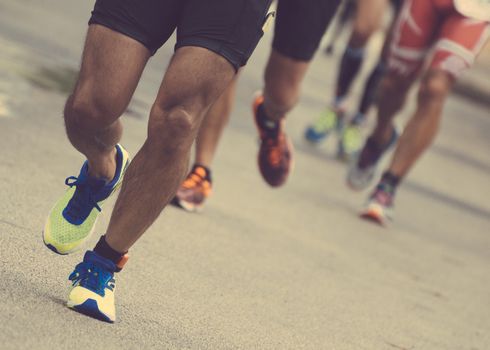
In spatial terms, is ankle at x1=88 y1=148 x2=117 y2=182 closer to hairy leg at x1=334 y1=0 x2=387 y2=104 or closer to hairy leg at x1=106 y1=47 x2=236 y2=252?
hairy leg at x1=106 y1=47 x2=236 y2=252

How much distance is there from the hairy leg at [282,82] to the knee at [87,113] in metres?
1.99

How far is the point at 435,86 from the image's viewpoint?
26.3ft

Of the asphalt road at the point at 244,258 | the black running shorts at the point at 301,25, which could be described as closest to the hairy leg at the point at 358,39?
the asphalt road at the point at 244,258

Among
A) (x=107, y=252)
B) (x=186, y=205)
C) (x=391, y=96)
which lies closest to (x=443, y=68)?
(x=391, y=96)

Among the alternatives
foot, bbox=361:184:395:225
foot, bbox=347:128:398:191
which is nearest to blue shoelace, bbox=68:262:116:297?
foot, bbox=361:184:395:225

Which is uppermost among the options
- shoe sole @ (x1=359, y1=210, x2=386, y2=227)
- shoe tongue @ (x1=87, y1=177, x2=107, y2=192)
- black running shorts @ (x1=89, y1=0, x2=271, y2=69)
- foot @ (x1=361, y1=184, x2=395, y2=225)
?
black running shorts @ (x1=89, y1=0, x2=271, y2=69)

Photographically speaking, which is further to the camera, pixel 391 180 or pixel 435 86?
pixel 391 180

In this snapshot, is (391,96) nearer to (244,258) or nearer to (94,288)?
(244,258)

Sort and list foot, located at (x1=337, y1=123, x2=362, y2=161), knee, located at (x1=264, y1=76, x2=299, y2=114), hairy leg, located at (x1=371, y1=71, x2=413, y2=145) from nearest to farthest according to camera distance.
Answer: knee, located at (x1=264, y1=76, x2=299, y2=114), hairy leg, located at (x1=371, y1=71, x2=413, y2=145), foot, located at (x1=337, y1=123, x2=362, y2=161)

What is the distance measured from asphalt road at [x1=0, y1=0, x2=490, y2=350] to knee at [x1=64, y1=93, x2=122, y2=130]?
54cm

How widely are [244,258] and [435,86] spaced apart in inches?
87.9

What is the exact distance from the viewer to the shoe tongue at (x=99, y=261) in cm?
438

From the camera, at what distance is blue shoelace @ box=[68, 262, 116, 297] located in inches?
172

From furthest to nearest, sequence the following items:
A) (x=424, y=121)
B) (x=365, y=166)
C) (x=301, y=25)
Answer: (x=365, y=166) < (x=424, y=121) < (x=301, y=25)
